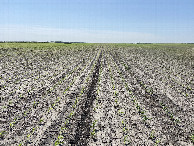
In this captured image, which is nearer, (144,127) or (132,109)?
(144,127)

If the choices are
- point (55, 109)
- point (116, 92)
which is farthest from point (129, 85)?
point (55, 109)

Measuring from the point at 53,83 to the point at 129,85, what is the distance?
705cm

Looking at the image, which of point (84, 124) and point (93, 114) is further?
point (93, 114)

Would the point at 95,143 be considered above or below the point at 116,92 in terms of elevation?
below

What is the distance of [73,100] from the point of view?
9.80m

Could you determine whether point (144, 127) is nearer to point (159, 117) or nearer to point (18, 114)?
point (159, 117)

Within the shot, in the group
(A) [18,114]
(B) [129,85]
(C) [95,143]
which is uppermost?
(B) [129,85]

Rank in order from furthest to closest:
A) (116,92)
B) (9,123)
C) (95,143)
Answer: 1. (116,92)
2. (9,123)
3. (95,143)

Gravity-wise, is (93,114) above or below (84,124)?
above

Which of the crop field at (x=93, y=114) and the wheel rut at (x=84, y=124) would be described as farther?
the crop field at (x=93, y=114)

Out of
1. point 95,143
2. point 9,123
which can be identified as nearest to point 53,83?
point 9,123

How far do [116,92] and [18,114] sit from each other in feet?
23.2

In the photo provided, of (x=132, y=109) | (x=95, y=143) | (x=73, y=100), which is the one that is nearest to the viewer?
(x=95, y=143)

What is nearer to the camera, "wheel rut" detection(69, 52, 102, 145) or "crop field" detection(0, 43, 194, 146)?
"wheel rut" detection(69, 52, 102, 145)
